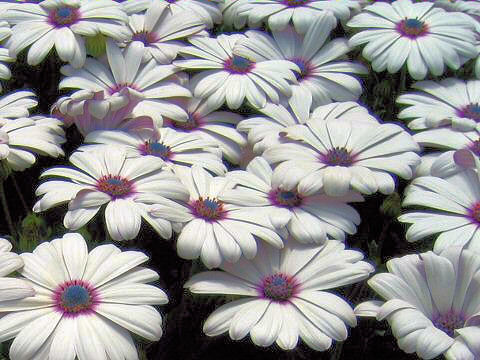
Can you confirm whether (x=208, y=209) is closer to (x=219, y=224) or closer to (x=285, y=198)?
(x=219, y=224)

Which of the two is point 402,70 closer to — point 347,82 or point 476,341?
point 347,82

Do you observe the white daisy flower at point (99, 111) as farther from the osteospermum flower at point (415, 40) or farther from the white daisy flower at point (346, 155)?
the osteospermum flower at point (415, 40)

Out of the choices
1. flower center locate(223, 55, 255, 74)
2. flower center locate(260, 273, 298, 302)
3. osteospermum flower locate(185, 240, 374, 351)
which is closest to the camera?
osteospermum flower locate(185, 240, 374, 351)

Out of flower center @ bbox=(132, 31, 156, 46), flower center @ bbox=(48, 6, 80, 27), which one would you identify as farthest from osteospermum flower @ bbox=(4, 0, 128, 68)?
flower center @ bbox=(132, 31, 156, 46)

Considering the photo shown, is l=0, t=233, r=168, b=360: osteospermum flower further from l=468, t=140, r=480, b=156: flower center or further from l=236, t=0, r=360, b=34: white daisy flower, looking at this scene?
l=236, t=0, r=360, b=34: white daisy flower

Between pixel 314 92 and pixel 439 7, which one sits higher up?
pixel 439 7

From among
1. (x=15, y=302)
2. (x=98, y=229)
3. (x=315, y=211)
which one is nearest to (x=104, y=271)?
(x=15, y=302)

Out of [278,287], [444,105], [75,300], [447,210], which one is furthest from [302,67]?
[75,300]
